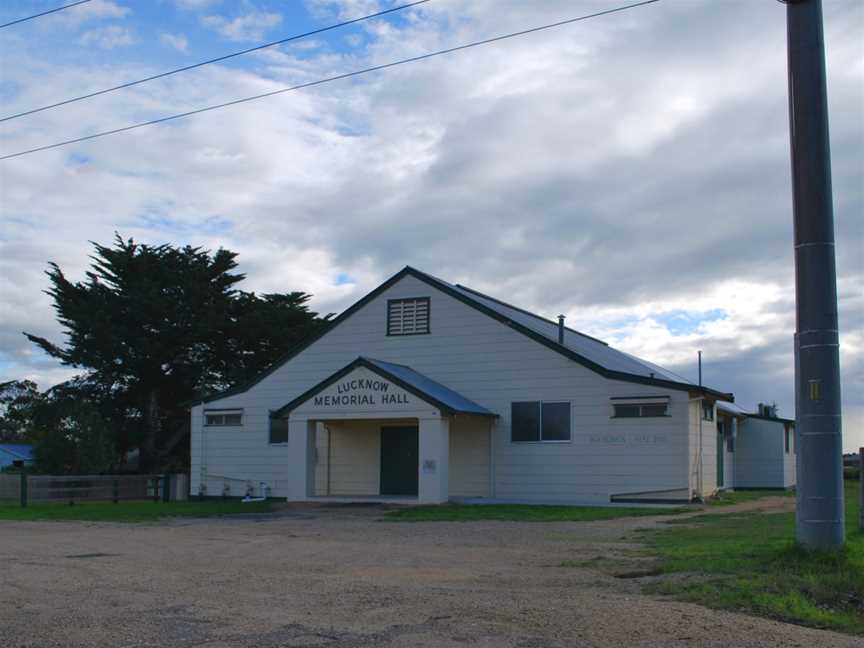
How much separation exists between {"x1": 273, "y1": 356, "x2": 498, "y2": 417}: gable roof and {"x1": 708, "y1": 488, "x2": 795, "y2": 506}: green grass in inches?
251

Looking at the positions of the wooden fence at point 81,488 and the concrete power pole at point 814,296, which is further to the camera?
the wooden fence at point 81,488

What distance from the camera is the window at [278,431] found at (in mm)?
29688

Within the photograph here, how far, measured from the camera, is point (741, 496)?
29.6 meters

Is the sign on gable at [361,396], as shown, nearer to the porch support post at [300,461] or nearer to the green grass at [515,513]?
the porch support post at [300,461]

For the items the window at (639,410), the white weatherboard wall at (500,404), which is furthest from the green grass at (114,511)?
the window at (639,410)

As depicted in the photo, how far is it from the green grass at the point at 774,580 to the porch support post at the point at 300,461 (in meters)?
14.6

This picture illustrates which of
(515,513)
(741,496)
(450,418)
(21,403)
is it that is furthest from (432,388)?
(21,403)

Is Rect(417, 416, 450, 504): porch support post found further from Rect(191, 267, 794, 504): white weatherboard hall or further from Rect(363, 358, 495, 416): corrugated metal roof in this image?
Rect(363, 358, 495, 416): corrugated metal roof

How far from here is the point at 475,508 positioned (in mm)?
23547

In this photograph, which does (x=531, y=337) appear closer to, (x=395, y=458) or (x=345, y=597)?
(x=395, y=458)

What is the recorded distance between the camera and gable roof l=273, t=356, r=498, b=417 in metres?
24.9

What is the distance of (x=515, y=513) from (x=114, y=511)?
1034cm

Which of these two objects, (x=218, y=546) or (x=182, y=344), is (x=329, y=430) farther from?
(x=182, y=344)

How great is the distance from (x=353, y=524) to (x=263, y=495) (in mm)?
10335
